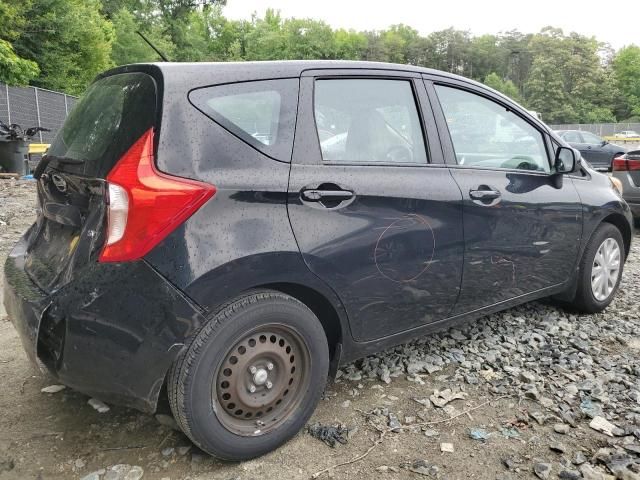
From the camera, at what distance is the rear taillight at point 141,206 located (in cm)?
204

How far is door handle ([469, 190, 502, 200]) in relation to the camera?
308 centimetres

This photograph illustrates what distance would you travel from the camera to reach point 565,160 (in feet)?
12.4

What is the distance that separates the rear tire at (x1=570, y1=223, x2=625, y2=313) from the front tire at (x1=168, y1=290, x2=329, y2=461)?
2.45 meters

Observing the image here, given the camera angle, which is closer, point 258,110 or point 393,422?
point 258,110

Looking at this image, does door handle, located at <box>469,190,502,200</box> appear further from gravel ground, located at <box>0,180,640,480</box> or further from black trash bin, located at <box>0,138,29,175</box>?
black trash bin, located at <box>0,138,29,175</box>

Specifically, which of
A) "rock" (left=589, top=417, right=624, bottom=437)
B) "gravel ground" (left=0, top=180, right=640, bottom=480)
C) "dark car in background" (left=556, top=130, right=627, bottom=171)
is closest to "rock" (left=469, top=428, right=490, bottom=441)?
"gravel ground" (left=0, top=180, right=640, bottom=480)

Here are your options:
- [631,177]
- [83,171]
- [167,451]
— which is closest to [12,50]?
[631,177]

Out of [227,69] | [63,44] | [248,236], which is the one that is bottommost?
[248,236]

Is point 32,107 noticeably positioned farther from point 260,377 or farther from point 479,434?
point 479,434

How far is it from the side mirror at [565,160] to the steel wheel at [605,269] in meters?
0.73

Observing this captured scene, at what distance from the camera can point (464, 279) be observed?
10.1 ft

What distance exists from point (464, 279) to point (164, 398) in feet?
5.68

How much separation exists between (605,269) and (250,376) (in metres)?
3.14

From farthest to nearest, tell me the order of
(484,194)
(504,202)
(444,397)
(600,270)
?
(600,270) < (504,202) < (484,194) < (444,397)
